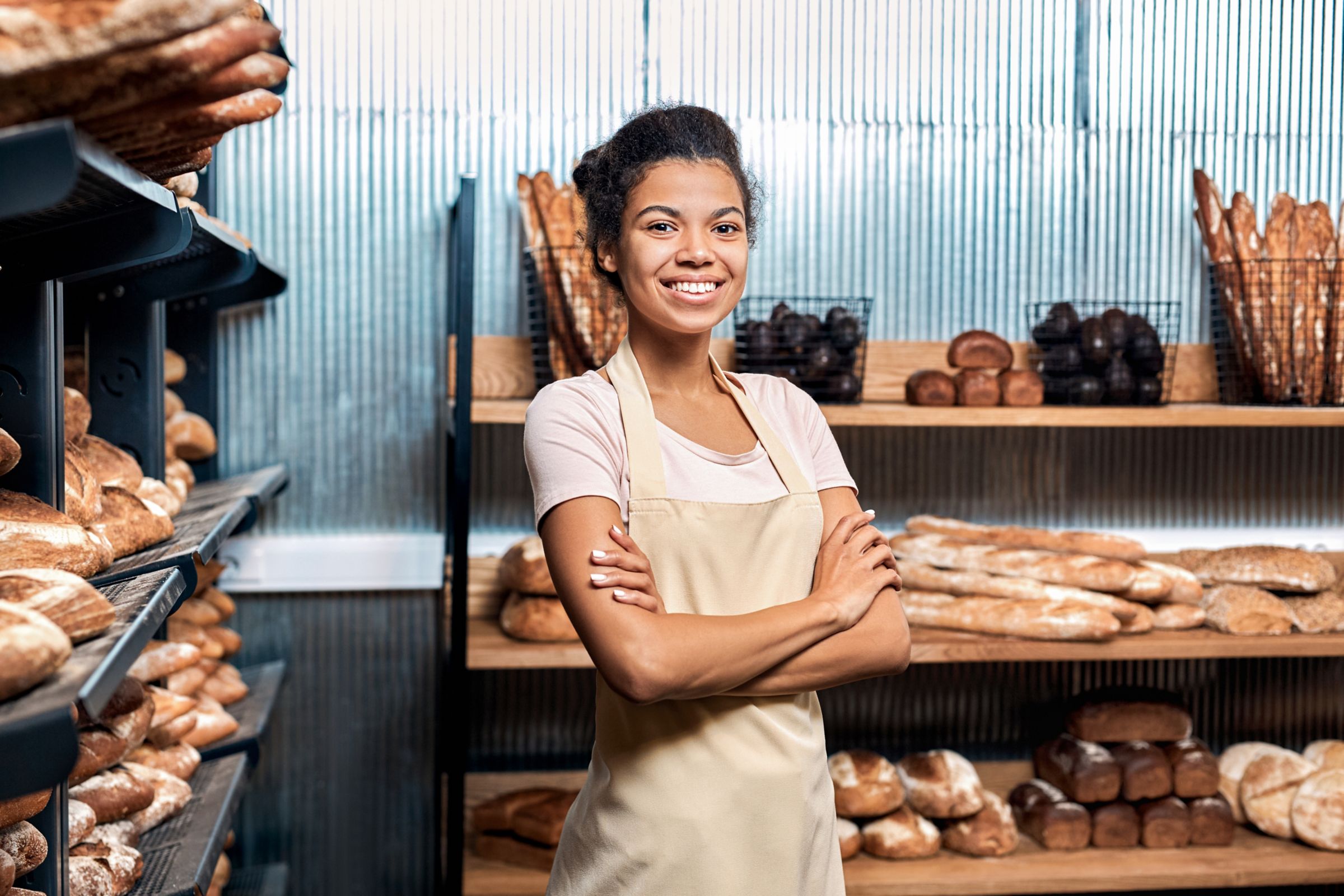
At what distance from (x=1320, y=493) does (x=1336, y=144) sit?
1.02 meters

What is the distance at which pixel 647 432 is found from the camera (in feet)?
4.87

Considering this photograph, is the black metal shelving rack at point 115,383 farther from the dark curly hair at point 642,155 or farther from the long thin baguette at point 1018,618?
the long thin baguette at point 1018,618

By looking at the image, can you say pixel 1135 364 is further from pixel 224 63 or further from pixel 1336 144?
pixel 224 63

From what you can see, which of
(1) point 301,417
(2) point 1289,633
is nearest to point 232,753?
(1) point 301,417

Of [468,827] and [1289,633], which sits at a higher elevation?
[1289,633]

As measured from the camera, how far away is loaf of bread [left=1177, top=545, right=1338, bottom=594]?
283 cm

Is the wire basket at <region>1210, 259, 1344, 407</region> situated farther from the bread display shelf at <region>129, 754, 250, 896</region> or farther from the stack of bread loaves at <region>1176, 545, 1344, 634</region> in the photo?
the bread display shelf at <region>129, 754, 250, 896</region>

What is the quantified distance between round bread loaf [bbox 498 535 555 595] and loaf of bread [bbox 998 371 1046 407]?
1.16 m

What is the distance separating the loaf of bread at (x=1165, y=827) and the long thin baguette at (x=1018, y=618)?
48 centimetres

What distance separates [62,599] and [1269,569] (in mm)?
2759

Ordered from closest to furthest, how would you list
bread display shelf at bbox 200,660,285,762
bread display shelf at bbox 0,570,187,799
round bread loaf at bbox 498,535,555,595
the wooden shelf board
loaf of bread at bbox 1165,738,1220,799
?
bread display shelf at bbox 0,570,187,799
bread display shelf at bbox 200,660,285,762
the wooden shelf board
round bread loaf at bbox 498,535,555,595
loaf of bread at bbox 1165,738,1220,799

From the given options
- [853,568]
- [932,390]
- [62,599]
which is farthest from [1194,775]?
[62,599]

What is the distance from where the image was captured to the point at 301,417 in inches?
117

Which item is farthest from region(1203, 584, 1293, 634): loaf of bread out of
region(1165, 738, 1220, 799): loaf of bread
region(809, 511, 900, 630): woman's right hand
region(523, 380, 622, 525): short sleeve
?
region(523, 380, 622, 525): short sleeve
